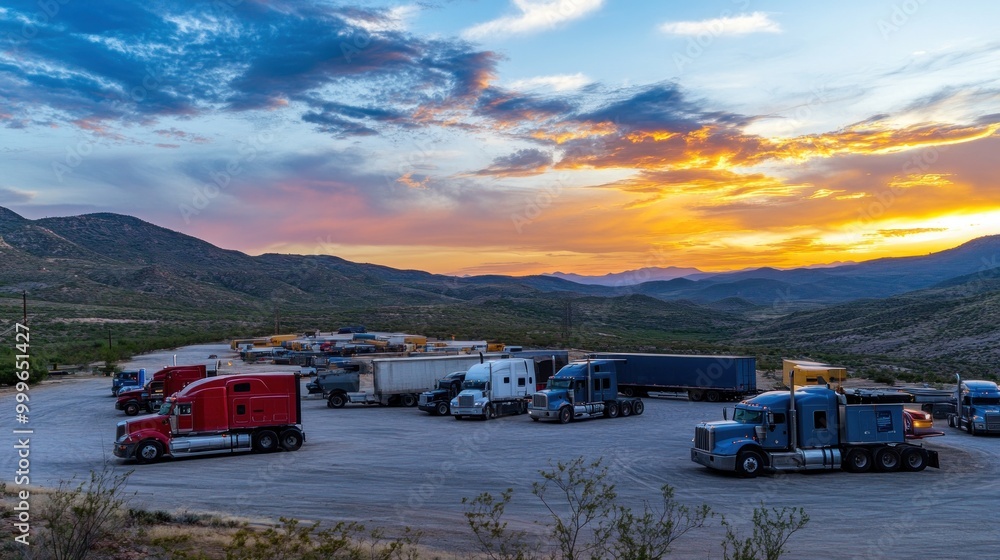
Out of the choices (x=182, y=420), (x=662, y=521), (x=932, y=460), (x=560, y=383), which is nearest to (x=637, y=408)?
(x=560, y=383)

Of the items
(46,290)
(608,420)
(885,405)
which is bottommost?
(608,420)

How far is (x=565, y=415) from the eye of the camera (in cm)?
3325

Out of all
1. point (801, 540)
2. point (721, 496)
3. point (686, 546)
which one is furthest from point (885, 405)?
point (686, 546)

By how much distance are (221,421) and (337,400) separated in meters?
16.8

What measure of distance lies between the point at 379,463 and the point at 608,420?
14.7m

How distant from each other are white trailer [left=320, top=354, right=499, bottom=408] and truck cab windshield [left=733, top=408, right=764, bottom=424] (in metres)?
20.9

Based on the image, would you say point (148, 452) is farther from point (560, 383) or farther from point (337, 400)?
point (560, 383)

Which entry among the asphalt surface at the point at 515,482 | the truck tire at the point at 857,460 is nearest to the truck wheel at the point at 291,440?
the asphalt surface at the point at 515,482

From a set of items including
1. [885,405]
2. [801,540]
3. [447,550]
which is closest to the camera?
[447,550]

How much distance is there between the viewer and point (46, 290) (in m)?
146

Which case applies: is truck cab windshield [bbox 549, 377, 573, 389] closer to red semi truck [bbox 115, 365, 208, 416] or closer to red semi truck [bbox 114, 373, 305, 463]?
red semi truck [bbox 114, 373, 305, 463]

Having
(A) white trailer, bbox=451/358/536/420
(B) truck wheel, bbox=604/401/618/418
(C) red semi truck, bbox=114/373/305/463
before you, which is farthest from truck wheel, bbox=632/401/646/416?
(C) red semi truck, bbox=114/373/305/463

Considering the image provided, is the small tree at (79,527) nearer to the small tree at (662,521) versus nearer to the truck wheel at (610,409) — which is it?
the small tree at (662,521)

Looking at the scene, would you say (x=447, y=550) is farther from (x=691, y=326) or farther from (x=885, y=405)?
(x=691, y=326)
